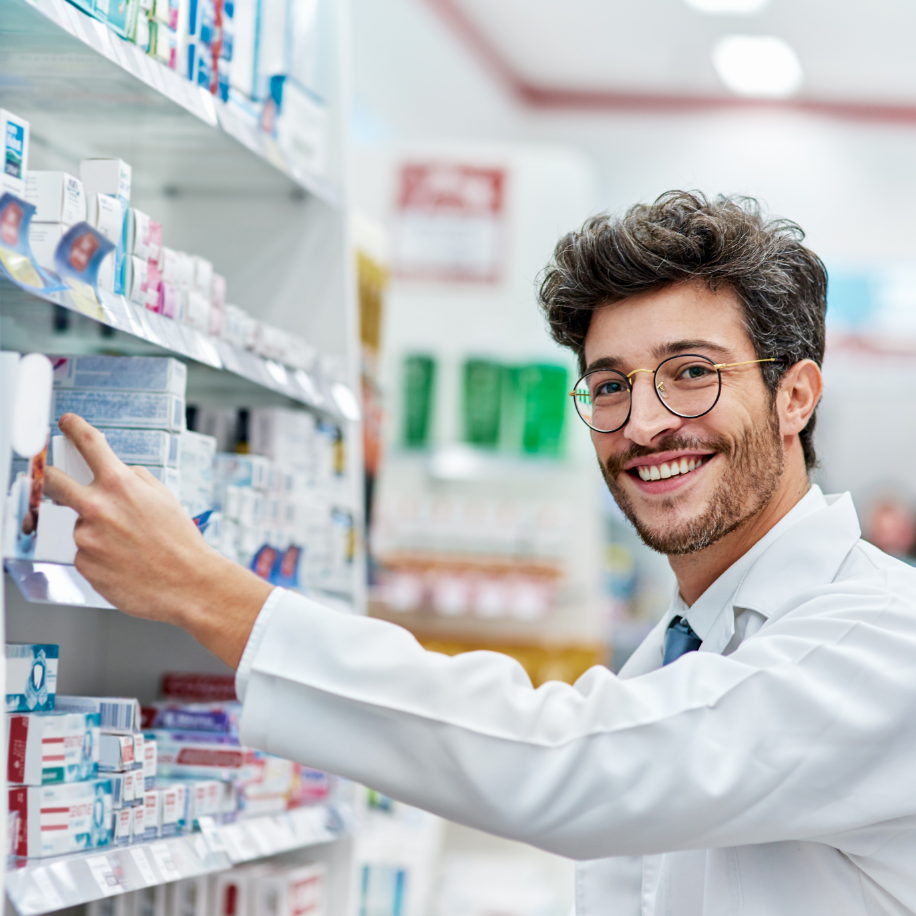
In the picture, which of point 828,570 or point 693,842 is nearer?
point 693,842

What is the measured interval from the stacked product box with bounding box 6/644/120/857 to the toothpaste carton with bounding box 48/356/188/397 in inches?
14.4

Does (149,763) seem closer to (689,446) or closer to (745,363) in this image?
(689,446)

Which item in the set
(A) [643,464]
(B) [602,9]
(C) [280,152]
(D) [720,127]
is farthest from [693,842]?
(D) [720,127]

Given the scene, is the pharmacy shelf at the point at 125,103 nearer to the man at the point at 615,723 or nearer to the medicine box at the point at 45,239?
the medicine box at the point at 45,239

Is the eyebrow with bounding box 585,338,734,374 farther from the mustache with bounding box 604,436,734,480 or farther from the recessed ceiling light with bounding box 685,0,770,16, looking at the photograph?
the recessed ceiling light with bounding box 685,0,770,16

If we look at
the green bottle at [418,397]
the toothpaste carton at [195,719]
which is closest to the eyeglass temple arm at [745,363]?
the toothpaste carton at [195,719]

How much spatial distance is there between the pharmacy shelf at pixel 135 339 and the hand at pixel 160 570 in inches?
10.0

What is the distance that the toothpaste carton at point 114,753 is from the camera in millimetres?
1660

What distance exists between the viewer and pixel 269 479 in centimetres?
208

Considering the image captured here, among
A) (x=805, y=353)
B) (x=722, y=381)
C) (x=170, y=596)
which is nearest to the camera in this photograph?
(x=170, y=596)

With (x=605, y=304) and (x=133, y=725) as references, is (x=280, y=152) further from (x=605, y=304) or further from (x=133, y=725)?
(x=133, y=725)

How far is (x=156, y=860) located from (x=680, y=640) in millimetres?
830

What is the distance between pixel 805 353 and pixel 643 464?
36cm

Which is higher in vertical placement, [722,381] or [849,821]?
[722,381]
